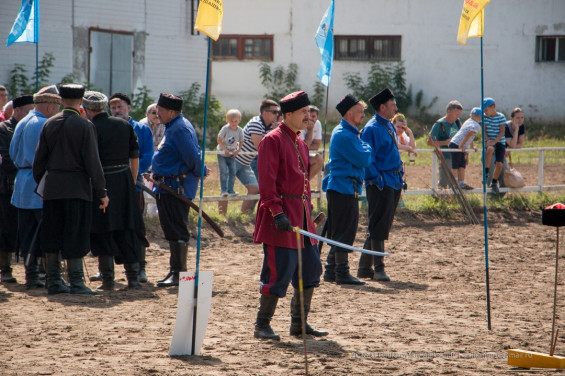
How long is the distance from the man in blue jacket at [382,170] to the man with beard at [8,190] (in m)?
3.74

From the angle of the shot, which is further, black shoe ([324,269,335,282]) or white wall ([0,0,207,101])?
white wall ([0,0,207,101])

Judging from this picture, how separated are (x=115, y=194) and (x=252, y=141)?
12.8 ft

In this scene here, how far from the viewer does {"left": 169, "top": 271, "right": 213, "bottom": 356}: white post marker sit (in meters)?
5.78

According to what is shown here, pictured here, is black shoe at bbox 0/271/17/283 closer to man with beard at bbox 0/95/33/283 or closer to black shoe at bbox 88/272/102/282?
man with beard at bbox 0/95/33/283

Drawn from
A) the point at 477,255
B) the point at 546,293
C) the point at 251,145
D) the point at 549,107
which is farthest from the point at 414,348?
the point at 549,107

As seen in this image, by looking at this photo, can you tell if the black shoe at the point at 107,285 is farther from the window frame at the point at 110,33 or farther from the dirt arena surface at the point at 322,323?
the window frame at the point at 110,33

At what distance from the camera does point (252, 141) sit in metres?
11.9

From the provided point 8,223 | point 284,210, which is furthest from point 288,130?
point 8,223

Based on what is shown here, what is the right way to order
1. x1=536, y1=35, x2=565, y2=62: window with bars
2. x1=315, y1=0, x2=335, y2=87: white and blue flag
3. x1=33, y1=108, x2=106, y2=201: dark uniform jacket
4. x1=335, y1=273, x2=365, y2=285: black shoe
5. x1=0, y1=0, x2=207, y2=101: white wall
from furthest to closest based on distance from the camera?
x1=536, y1=35, x2=565, y2=62: window with bars, x1=0, y1=0, x2=207, y2=101: white wall, x1=315, y1=0, x2=335, y2=87: white and blue flag, x1=335, y1=273, x2=365, y2=285: black shoe, x1=33, y1=108, x2=106, y2=201: dark uniform jacket

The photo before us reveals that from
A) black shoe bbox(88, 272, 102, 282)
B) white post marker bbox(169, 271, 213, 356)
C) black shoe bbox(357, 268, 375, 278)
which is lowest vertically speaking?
black shoe bbox(88, 272, 102, 282)

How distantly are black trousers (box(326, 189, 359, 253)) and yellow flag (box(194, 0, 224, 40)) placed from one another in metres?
3.10

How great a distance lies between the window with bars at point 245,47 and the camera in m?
26.8

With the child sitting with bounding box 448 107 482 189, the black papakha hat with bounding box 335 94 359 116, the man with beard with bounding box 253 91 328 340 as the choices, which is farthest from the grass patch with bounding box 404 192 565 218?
the man with beard with bounding box 253 91 328 340

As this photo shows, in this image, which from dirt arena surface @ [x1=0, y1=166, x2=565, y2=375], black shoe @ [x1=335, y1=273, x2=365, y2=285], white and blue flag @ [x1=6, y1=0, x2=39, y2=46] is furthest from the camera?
white and blue flag @ [x1=6, y1=0, x2=39, y2=46]
